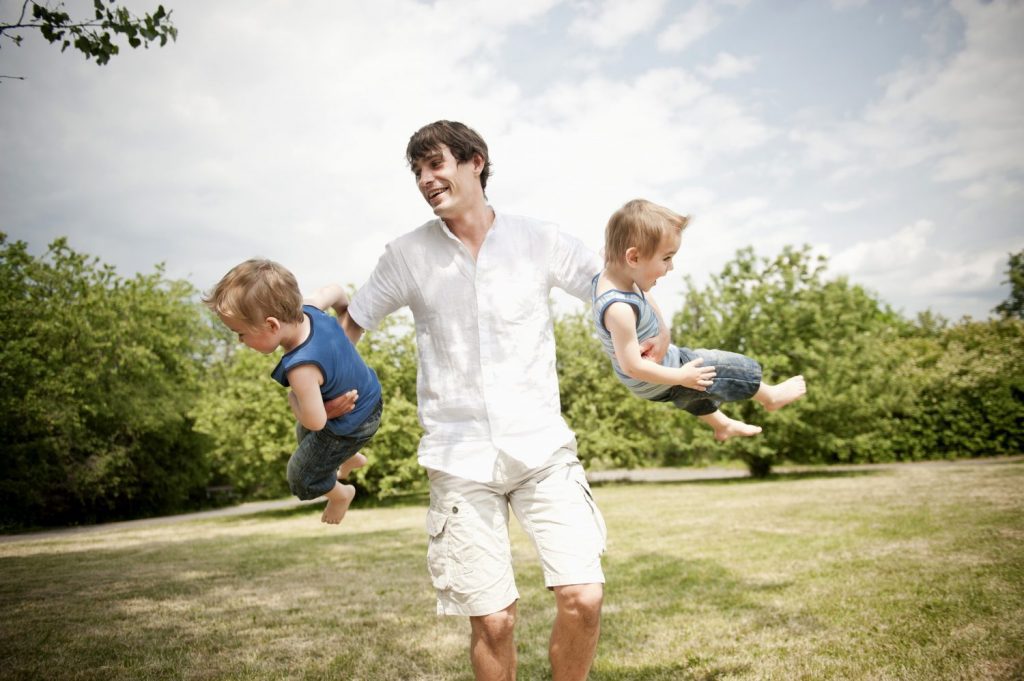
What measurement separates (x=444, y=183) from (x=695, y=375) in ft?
4.84

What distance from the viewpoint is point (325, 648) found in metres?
5.18

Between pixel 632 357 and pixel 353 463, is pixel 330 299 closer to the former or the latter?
pixel 353 463

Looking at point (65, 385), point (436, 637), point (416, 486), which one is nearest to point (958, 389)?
point (416, 486)

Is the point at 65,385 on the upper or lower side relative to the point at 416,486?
upper

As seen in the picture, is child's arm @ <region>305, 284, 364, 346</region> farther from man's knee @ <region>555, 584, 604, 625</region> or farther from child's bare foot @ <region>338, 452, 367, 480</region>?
man's knee @ <region>555, 584, 604, 625</region>

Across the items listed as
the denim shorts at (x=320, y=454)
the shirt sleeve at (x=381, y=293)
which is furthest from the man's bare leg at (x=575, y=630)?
the shirt sleeve at (x=381, y=293)

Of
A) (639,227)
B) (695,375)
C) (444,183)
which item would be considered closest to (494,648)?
(695,375)

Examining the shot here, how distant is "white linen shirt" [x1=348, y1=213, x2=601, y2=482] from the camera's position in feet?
9.46

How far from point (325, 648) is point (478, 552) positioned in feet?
10.1

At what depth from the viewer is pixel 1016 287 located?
51.5 m

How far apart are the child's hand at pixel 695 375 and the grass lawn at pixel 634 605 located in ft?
7.35

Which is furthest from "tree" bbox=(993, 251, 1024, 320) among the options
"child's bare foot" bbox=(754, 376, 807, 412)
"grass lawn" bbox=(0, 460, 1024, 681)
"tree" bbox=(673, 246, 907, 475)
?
"child's bare foot" bbox=(754, 376, 807, 412)

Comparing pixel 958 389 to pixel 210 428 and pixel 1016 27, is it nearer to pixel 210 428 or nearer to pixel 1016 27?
pixel 1016 27

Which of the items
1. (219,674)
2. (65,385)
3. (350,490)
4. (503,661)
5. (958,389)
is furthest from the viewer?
(958,389)
